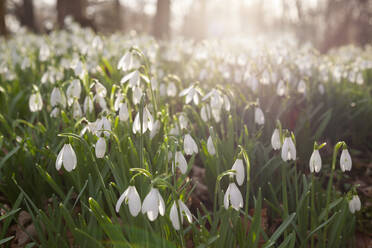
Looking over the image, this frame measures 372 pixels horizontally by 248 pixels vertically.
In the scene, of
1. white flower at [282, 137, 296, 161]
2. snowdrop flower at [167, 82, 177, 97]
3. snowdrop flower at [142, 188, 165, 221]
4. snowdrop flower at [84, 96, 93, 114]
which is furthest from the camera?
snowdrop flower at [167, 82, 177, 97]

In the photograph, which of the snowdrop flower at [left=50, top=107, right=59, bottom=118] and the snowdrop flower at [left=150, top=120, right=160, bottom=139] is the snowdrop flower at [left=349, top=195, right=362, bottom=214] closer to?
the snowdrop flower at [left=150, top=120, right=160, bottom=139]

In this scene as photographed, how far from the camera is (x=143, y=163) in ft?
5.33

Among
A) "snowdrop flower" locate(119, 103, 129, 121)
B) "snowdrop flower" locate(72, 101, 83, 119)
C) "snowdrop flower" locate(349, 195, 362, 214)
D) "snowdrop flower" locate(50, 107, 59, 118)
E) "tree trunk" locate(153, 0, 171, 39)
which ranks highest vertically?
"tree trunk" locate(153, 0, 171, 39)

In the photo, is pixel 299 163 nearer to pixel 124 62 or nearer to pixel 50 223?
pixel 124 62

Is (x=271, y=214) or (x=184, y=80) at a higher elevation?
(x=184, y=80)

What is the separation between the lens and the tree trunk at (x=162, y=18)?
1065cm

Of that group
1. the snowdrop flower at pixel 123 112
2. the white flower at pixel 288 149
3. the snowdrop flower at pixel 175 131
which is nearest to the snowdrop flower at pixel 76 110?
the snowdrop flower at pixel 123 112

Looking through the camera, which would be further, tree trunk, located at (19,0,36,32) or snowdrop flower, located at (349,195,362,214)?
tree trunk, located at (19,0,36,32)

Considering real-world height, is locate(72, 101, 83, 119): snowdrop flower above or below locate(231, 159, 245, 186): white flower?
above

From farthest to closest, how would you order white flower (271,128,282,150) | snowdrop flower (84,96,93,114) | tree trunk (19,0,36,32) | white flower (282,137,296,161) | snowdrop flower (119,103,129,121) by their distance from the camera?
1. tree trunk (19,0,36,32)
2. snowdrop flower (84,96,93,114)
3. snowdrop flower (119,103,129,121)
4. white flower (271,128,282,150)
5. white flower (282,137,296,161)

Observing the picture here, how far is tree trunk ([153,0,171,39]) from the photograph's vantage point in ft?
34.9

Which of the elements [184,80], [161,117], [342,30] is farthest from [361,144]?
[342,30]

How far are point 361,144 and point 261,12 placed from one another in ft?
112

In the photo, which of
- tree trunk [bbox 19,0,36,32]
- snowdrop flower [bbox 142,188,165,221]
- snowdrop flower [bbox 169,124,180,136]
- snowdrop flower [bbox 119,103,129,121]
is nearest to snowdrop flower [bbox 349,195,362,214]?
snowdrop flower [bbox 142,188,165,221]
